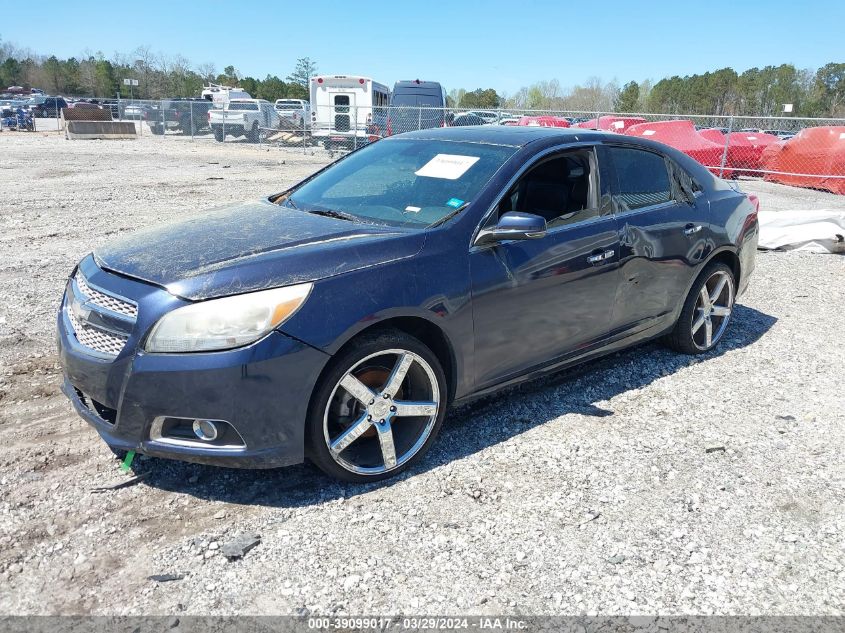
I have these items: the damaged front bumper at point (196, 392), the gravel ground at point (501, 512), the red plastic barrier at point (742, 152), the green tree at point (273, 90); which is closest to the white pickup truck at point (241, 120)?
the red plastic barrier at point (742, 152)

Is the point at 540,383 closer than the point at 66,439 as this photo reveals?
No

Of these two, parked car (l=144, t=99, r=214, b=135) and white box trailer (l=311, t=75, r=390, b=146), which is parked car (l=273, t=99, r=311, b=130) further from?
parked car (l=144, t=99, r=214, b=135)

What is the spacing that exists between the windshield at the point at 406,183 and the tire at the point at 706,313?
2.06 meters

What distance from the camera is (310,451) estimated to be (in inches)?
121

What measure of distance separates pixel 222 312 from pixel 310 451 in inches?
29.8

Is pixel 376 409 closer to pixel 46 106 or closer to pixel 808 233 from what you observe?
pixel 808 233

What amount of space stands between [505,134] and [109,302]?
8.30 feet

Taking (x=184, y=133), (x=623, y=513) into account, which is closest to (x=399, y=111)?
(x=184, y=133)

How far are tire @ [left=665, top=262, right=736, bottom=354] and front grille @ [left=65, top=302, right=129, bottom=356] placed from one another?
3.89 meters

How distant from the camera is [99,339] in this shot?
2979 millimetres

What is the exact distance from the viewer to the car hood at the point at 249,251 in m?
2.92

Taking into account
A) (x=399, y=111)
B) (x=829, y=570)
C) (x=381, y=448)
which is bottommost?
(x=829, y=570)

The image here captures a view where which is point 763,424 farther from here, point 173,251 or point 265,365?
point 173,251

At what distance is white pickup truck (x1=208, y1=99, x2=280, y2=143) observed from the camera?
30.3 meters
